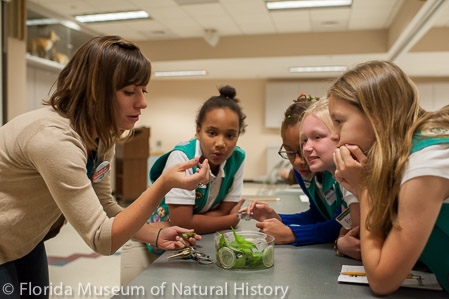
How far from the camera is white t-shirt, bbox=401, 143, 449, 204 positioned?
2.62 ft

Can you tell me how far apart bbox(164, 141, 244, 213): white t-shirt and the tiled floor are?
4.04ft

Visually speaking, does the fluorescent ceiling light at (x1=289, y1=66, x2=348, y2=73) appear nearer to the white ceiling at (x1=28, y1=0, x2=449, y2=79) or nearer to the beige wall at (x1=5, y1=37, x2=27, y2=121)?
the white ceiling at (x1=28, y1=0, x2=449, y2=79)

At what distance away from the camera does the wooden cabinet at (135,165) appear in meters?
6.41

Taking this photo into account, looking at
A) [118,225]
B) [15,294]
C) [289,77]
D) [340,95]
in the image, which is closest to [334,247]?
[340,95]

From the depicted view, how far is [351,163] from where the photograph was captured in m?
0.93

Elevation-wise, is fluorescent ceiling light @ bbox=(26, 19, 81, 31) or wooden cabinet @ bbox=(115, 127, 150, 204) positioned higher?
A: fluorescent ceiling light @ bbox=(26, 19, 81, 31)

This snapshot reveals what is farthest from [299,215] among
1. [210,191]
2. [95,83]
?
[95,83]

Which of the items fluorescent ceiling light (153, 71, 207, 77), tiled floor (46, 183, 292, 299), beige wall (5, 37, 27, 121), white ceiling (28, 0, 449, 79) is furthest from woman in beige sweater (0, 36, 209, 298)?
fluorescent ceiling light (153, 71, 207, 77)

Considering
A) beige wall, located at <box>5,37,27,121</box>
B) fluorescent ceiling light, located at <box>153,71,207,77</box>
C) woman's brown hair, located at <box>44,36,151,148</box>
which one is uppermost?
fluorescent ceiling light, located at <box>153,71,207,77</box>

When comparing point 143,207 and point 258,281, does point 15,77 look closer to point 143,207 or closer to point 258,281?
point 143,207

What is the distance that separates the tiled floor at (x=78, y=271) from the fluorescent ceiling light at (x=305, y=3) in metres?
3.75

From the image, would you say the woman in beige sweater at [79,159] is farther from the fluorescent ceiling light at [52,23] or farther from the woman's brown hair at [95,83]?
the fluorescent ceiling light at [52,23]

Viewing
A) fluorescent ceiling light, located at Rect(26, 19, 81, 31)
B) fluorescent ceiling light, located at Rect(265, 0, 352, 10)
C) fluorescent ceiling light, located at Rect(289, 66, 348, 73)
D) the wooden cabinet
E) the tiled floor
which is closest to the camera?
the tiled floor

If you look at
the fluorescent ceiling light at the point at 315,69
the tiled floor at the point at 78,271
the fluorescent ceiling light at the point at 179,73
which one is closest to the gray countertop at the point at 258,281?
the tiled floor at the point at 78,271
